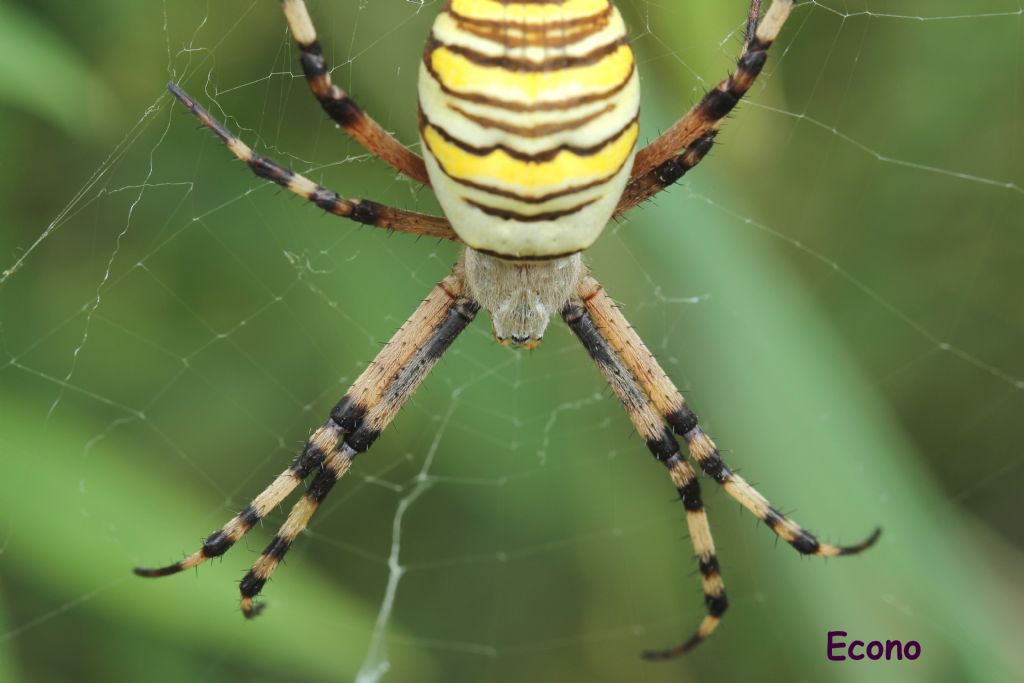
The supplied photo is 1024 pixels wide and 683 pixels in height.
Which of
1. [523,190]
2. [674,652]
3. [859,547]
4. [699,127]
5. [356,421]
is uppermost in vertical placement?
[523,190]

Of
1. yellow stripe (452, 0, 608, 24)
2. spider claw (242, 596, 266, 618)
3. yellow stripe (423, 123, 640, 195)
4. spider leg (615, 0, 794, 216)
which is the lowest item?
spider claw (242, 596, 266, 618)

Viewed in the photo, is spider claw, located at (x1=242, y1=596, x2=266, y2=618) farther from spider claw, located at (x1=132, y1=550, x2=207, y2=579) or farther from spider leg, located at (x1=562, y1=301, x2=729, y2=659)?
spider leg, located at (x1=562, y1=301, x2=729, y2=659)

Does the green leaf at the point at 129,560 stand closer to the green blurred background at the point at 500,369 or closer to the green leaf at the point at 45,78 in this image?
the green blurred background at the point at 500,369

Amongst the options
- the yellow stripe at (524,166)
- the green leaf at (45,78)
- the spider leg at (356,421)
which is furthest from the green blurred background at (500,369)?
the yellow stripe at (524,166)

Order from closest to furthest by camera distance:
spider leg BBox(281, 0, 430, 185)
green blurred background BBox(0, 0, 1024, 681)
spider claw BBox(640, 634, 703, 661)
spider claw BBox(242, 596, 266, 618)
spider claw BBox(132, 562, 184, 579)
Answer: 1. spider leg BBox(281, 0, 430, 185)
2. spider claw BBox(132, 562, 184, 579)
3. green blurred background BBox(0, 0, 1024, 681)
4. spider claw BBox(242, 596, 266, 618)
5. spider claw BBox(640, 634, 703, 661)

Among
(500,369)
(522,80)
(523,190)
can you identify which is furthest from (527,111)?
(500,369)

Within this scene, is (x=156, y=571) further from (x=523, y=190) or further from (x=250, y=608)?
(x=523, y=190)

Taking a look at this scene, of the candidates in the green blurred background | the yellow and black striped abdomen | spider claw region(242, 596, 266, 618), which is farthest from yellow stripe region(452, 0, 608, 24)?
spider claw region(242, 596, 266, 618)
